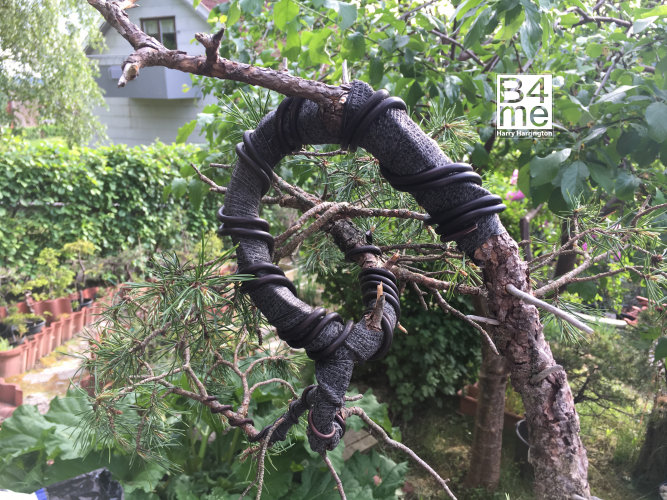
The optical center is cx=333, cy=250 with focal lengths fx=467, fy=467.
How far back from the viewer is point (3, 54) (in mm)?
6922

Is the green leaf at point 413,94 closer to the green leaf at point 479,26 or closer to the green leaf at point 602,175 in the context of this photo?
the green leaf at point 479,26

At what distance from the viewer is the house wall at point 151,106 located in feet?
29.3

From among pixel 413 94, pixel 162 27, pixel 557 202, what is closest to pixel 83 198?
pixel 413 94

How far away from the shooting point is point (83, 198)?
5.20 m

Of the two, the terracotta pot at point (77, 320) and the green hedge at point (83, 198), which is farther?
the green hedge at point (83, 198)

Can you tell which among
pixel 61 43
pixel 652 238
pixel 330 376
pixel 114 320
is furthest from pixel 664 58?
pixel 61 43

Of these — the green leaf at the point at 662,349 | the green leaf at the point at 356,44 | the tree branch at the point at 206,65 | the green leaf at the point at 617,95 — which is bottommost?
the green leaf at the point at 662,349

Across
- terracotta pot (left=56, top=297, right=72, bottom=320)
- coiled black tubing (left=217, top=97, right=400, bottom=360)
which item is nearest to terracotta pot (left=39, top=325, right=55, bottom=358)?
terracotta pot (left=56, top=297, right=72, bottom=320)

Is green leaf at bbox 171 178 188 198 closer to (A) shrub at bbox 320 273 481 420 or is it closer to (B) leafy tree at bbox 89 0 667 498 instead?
(B) leafy tree at bbox 89 0 667 498

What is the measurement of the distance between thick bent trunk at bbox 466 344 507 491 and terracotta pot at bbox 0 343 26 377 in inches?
148

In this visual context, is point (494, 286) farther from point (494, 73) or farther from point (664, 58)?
point (494, 73)

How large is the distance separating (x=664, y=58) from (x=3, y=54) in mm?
8410
